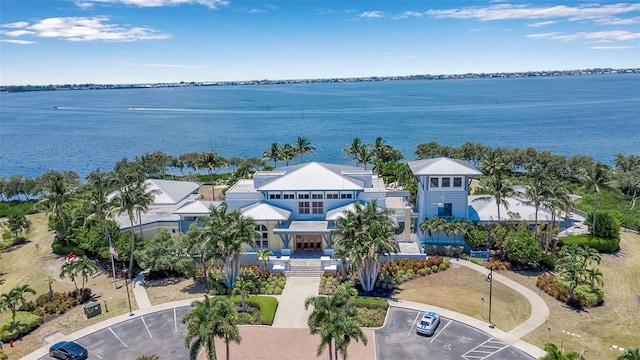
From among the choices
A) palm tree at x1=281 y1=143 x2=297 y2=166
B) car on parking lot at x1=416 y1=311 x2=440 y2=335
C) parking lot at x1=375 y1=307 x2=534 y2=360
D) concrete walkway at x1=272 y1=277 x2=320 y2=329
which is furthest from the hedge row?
palm tree at x1=281 y1=143 x2=297 y2=166

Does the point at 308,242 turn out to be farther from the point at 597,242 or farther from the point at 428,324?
the point at 597,242

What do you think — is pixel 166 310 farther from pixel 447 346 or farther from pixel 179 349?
pixel 447 346

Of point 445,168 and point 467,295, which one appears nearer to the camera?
point 467,295

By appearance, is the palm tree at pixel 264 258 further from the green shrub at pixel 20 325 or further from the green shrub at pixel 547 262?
the green shrub at pixel 547 262

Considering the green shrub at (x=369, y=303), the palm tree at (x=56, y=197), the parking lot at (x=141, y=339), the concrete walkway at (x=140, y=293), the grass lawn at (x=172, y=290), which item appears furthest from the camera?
the palm tree at (x=56, y=197)

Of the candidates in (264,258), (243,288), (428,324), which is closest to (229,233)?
(243,288)

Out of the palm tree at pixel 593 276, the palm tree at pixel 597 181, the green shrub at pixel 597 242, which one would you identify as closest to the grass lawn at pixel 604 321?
the palm tree at pixel 593 276

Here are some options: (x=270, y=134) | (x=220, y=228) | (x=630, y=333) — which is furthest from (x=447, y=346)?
(x=270, y=134)
